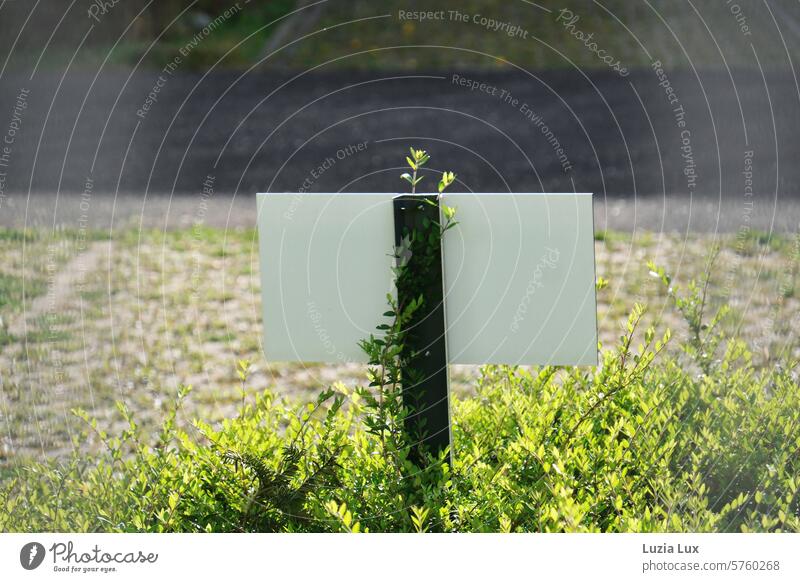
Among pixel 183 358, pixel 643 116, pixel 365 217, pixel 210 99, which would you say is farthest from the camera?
pixel 210 99

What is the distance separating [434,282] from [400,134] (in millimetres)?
5237

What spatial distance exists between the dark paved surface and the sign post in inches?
21.7

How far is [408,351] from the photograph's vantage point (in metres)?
2.23

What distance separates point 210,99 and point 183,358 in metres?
4.52

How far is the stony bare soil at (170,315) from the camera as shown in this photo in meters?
2.49

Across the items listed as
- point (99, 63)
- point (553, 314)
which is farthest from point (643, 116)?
point (553, 314)
